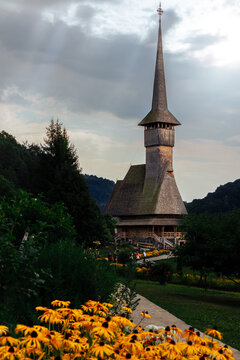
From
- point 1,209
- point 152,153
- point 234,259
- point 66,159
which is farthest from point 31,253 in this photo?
point 152,153

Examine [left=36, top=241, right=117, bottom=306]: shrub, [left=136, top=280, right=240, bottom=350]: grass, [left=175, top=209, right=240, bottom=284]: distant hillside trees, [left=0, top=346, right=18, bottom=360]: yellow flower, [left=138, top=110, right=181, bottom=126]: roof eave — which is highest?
[left=138, top=110, right=181, bottom=126]: roof eave

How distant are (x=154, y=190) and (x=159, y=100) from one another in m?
12.2

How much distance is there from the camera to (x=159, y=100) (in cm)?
6406

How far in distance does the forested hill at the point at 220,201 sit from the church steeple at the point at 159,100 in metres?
26.7

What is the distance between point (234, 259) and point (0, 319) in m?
13.1

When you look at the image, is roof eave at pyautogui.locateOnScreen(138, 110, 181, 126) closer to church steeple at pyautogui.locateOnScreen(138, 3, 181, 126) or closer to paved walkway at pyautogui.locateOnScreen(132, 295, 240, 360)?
church steeple at pyautogui.locateOnScreen(138, 3, 181, 126)

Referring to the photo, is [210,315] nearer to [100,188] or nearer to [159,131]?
[159,131]

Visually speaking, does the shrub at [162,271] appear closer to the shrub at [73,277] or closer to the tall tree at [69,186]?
the tall tree at [69,186]

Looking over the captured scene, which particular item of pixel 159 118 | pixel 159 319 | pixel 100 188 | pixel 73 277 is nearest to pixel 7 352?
pixel 73 277

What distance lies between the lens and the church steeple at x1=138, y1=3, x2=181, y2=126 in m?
62.7

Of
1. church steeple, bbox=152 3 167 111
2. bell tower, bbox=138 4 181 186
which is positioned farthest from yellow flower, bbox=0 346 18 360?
church steeple, bbox=152 3 167 111

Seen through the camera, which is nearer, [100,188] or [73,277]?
[73,277]

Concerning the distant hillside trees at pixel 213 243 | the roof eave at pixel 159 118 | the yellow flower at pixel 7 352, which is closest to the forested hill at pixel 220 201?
the roof eave at pixel 159 118

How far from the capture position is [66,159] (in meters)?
31.8
